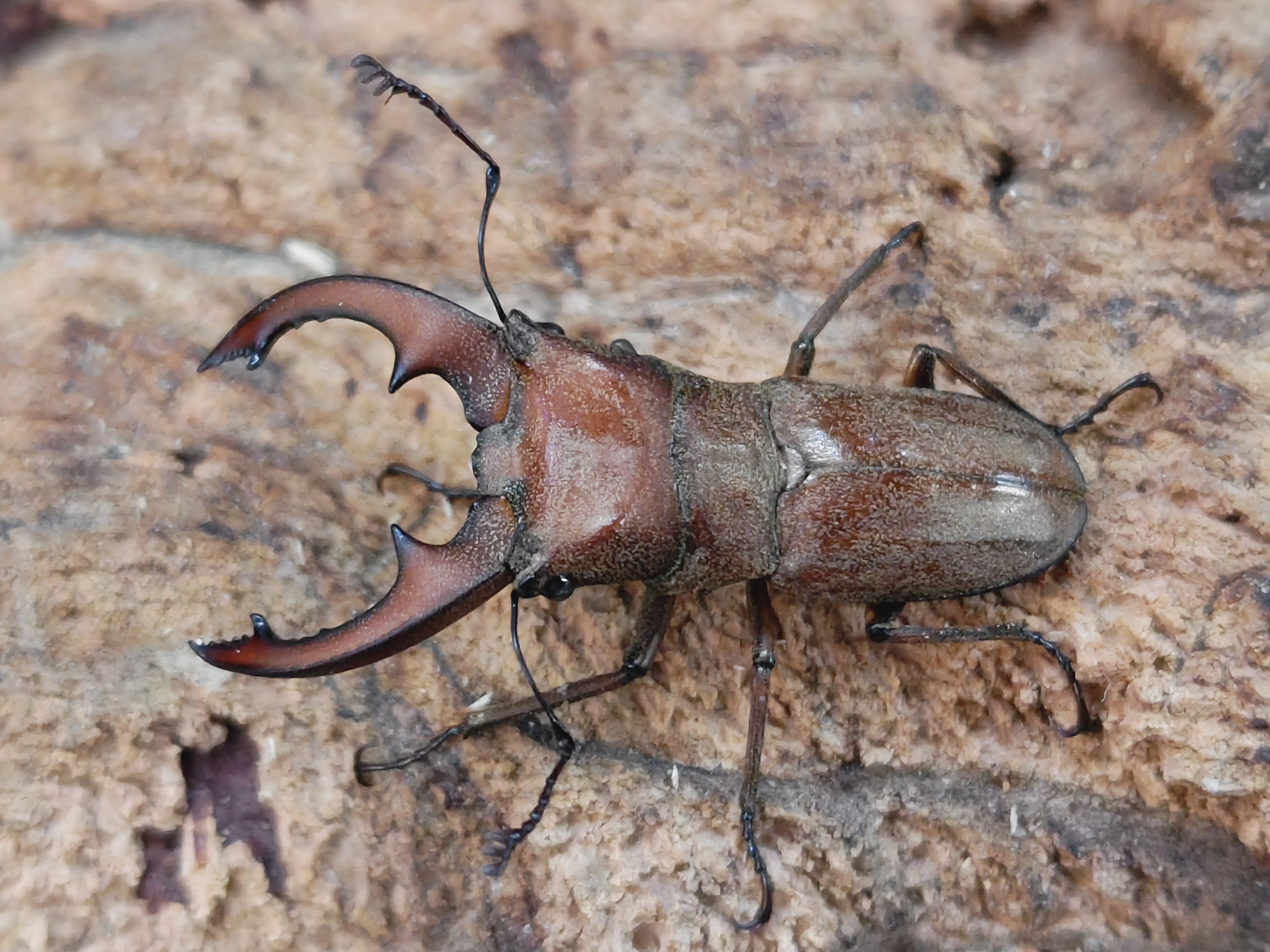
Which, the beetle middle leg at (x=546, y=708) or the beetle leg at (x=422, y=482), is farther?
the beetle leg at (x=422, y=482)

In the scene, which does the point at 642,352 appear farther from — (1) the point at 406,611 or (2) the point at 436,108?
(1) the point at 406,611

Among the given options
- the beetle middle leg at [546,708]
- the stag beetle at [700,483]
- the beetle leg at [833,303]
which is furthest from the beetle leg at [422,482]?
the beetle leg at [833,303]

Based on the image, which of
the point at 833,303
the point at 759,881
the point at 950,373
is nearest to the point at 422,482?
the point at 833,303

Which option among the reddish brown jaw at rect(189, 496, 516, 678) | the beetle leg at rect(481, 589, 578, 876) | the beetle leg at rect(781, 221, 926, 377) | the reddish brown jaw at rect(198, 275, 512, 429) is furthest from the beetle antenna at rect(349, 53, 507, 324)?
the beetle leg at rect(781, 221, 926, 377)

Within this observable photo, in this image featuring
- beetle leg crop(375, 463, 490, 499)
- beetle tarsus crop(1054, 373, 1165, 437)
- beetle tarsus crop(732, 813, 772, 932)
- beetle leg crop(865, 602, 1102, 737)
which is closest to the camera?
beetle tarsus crop(732, 813, 772, 932)

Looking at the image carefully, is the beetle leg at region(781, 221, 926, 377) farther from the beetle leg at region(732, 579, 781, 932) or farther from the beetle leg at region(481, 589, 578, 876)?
the beetle leg at region(481, 589, 578, 876)

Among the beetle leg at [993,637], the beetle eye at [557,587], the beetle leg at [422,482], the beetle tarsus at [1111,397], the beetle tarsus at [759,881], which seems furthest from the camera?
the beetle leg at [422,482]

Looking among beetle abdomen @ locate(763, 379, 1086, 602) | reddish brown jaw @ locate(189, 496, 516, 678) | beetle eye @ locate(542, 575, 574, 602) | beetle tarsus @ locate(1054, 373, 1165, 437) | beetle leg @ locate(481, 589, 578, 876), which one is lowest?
beetle leg @ locate(481, 589, 578, 876)

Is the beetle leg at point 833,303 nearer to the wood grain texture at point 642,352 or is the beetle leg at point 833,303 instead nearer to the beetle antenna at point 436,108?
the wood grain texture at point 642,352
